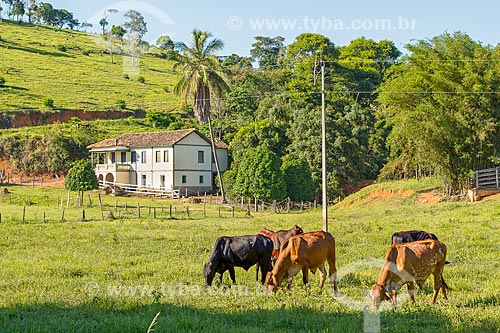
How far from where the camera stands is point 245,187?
44.0 meters

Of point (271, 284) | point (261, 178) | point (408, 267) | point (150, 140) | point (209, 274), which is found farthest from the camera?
point (150, 140)

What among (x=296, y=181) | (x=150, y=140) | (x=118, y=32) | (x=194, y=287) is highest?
(x=118, y=32)


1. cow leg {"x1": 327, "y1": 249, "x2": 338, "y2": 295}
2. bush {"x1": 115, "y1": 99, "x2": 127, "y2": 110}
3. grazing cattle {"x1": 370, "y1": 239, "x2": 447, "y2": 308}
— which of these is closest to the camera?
grazing cattle {"x1": 370, "y1": 239, "x2": 447, "y2": 308}

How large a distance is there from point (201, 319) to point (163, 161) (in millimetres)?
49681

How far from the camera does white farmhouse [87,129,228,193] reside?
5778 centimetres

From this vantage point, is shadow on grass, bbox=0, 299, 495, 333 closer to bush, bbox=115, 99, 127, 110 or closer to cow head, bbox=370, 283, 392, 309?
cow head, bbox=370, 283, 392, 309

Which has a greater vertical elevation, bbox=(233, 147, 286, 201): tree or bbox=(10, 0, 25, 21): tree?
bbox=(10, 0, 25, 21): tree

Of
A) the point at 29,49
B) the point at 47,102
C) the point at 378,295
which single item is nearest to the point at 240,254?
the point at 378,295

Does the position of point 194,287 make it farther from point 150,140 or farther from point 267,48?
point 267,48

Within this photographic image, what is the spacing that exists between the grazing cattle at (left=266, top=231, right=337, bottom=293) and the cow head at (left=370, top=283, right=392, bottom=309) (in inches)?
71.1

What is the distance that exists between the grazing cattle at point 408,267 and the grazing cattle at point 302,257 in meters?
1.68

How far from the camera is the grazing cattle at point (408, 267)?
1049 centimetres

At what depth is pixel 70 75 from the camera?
300 ft

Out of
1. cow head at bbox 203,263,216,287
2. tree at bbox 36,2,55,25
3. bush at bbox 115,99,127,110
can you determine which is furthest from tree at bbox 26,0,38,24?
cow head at bbox 203,263,216,287
